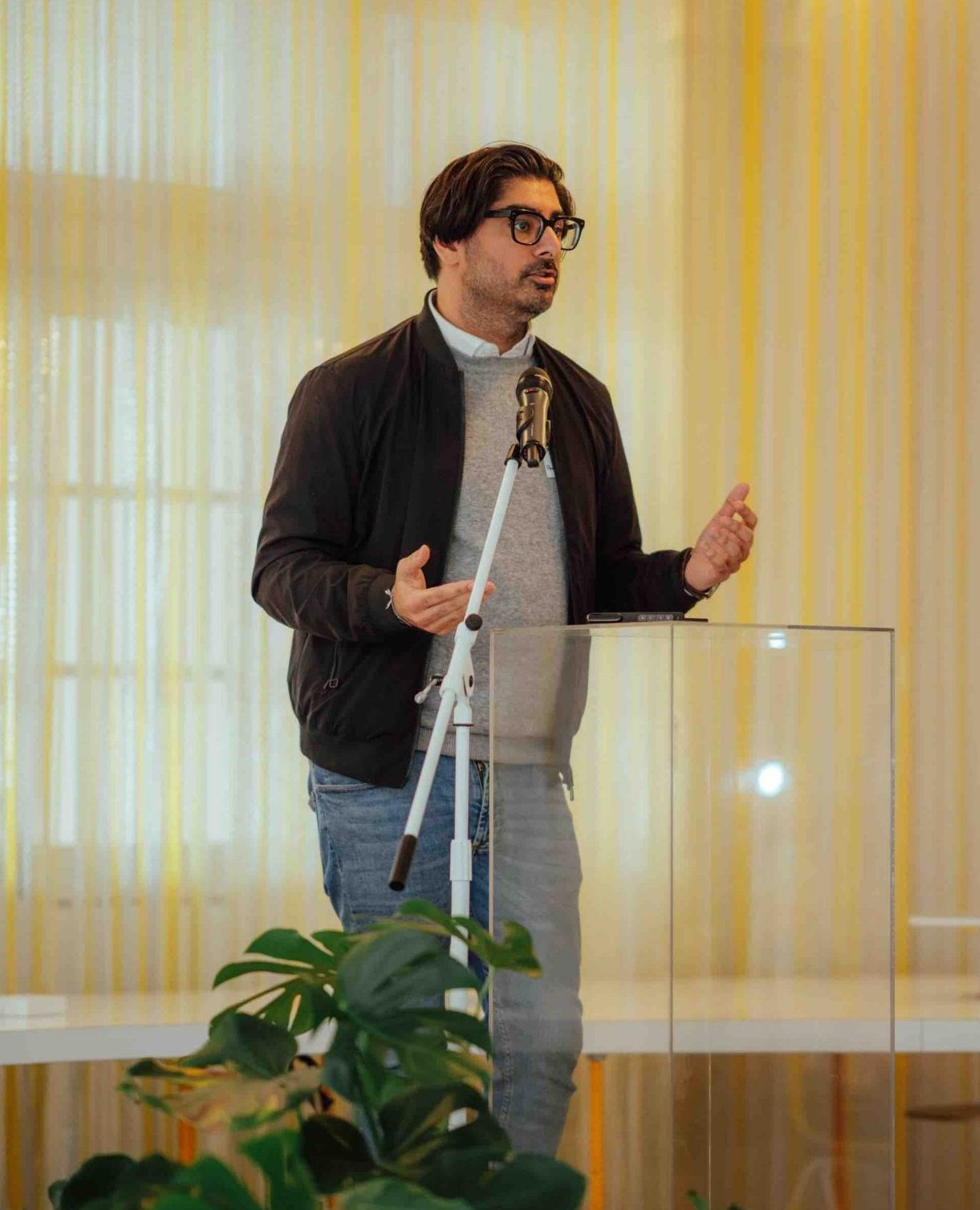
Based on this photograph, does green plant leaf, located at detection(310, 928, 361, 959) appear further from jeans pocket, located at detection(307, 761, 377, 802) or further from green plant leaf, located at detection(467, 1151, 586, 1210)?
jeans pocket, located at detection(307, 761, 377, 802)

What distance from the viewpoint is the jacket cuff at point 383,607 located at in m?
1.79

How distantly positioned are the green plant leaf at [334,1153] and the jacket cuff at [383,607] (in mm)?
915

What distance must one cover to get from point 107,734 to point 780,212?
2019mm

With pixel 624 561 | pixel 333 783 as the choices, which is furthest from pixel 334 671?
pixel 624 561

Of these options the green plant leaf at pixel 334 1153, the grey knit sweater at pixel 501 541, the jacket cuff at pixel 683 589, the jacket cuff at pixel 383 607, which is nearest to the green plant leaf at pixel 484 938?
the green plant leaf at pixel 334 1153

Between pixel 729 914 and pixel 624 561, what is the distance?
2.70ft

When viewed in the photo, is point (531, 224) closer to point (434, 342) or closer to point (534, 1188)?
point (434, 342)

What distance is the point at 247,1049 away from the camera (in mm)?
931

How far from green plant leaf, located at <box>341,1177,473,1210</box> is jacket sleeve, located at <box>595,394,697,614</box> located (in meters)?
1.30

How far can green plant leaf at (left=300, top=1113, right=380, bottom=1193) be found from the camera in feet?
2.85

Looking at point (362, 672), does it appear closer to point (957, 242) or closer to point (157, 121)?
point (157, 121)

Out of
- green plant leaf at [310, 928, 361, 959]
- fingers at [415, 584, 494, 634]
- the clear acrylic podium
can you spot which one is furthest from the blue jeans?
green plant leaf at [310, 928, 361, 959]

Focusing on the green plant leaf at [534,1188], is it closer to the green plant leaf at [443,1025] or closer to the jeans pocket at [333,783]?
the green plant leaf at [443,1025]

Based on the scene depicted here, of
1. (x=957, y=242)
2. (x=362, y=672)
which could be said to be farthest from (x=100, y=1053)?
(x=957, y=242)
